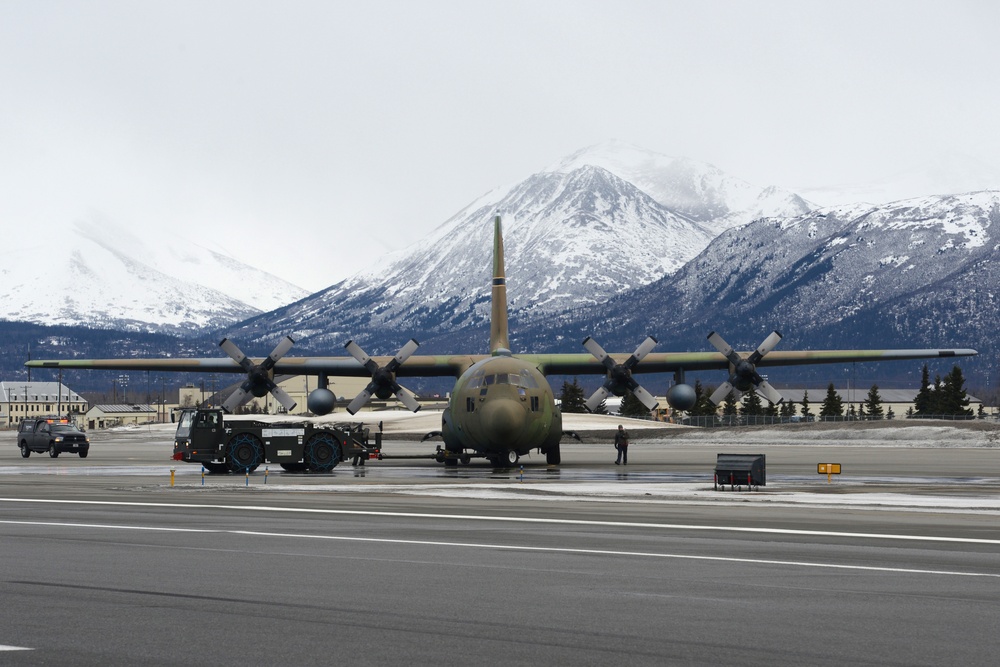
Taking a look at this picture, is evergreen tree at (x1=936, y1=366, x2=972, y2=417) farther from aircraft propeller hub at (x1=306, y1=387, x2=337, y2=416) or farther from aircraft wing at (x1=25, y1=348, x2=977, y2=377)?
aircraft propeller hub at (x1=306, y1=387, x2=337, y2=416)

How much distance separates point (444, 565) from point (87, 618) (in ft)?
17.3

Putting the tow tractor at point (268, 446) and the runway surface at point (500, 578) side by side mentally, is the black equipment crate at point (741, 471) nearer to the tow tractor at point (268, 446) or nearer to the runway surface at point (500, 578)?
the runway surface at point (500, 578)

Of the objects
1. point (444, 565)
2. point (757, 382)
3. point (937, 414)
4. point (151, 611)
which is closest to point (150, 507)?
point (444, 565)

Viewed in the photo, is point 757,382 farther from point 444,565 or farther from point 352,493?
point 444,565

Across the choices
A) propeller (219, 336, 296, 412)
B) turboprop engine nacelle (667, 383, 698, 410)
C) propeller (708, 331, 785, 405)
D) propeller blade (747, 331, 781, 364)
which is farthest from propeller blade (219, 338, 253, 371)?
propeller blade (747, 331, 781, 364)

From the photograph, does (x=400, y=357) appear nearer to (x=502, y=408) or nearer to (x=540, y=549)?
(x=502, y=408)

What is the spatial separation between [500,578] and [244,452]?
104 ft

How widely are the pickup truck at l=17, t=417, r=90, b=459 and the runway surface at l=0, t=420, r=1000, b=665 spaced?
38183 millimetres

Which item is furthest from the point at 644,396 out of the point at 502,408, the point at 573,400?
the point at 573,400

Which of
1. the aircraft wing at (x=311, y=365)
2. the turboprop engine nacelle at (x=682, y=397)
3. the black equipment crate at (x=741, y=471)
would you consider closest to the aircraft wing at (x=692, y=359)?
the turboprop engine nacelle at (x=682, y=397)

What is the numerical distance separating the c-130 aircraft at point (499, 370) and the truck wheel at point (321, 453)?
4602mm

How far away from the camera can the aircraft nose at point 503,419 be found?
1711 inches

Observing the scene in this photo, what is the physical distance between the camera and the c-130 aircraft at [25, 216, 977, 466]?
4525 cm

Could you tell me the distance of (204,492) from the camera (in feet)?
107
